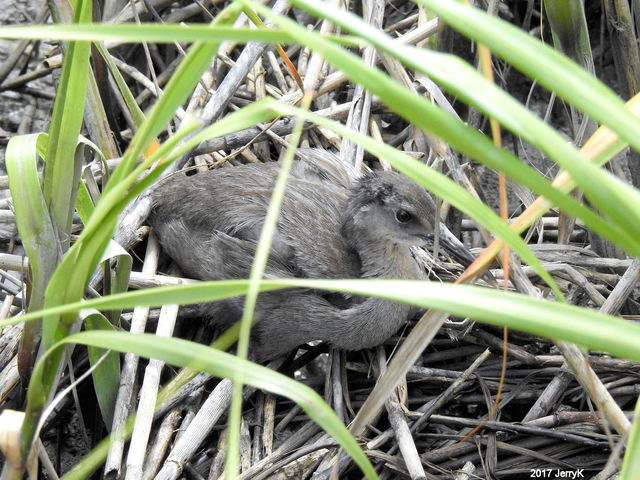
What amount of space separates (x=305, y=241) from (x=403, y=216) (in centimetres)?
42

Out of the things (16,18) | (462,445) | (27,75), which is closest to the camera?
(462,445)

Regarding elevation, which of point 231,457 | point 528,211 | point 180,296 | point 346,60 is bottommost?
point 231,457

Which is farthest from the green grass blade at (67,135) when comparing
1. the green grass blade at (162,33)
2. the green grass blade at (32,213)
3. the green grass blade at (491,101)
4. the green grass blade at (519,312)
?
the green grass blade at (519,312)

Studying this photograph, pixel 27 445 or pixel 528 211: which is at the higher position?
pixel 528 211

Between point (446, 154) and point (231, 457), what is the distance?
1.24 m

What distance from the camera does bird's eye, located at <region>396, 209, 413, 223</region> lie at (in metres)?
3.11

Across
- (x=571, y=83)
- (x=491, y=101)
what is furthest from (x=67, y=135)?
(x=571, y=83)

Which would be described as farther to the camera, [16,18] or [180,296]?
[16,18]

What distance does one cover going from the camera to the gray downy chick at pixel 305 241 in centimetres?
308

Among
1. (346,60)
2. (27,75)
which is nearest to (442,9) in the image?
(346,60)

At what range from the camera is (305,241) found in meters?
3.18

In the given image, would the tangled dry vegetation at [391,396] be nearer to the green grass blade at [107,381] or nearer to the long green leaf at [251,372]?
the green grass blade at [107,381]

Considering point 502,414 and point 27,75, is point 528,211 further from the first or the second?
point 27,75

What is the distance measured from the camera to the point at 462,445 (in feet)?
8.87
